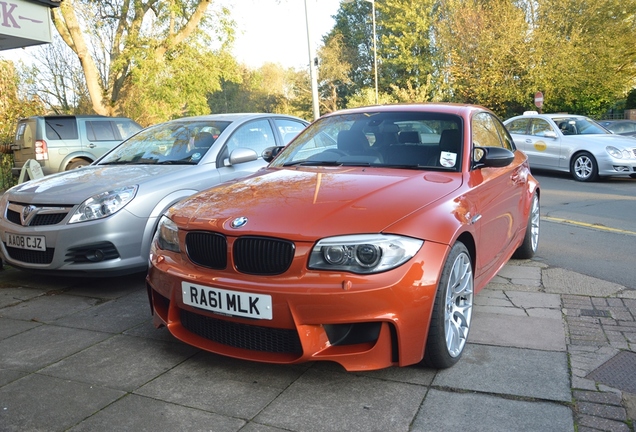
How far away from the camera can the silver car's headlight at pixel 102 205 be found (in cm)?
472

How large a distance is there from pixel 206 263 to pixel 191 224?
0.84 feet

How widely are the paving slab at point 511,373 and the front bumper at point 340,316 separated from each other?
312 millimetres

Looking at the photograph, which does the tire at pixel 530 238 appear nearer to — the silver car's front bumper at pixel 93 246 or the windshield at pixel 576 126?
the silver car's front bumper at pixel 93 246

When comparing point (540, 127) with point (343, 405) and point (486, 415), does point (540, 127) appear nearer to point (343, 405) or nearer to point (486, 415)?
point (486, 415)

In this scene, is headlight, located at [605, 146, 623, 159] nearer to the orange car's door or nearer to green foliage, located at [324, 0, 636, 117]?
the orange car's door

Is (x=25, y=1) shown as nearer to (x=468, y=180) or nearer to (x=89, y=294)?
(x=89, y=294)

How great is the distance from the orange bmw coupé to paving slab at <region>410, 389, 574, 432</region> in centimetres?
27

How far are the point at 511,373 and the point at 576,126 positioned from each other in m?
11.8

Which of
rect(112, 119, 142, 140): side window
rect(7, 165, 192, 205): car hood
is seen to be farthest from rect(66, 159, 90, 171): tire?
rect(7, 165, 192, 205): car hood

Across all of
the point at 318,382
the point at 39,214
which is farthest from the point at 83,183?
the point at 318,382

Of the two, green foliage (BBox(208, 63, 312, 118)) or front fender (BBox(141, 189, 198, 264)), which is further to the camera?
green foliage (BBox(208, 63, 312, 118))

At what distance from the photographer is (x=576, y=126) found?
13.5m

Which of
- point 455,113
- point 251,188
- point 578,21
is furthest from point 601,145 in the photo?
point 578,21

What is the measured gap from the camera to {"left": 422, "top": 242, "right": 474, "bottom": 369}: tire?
303 cm
